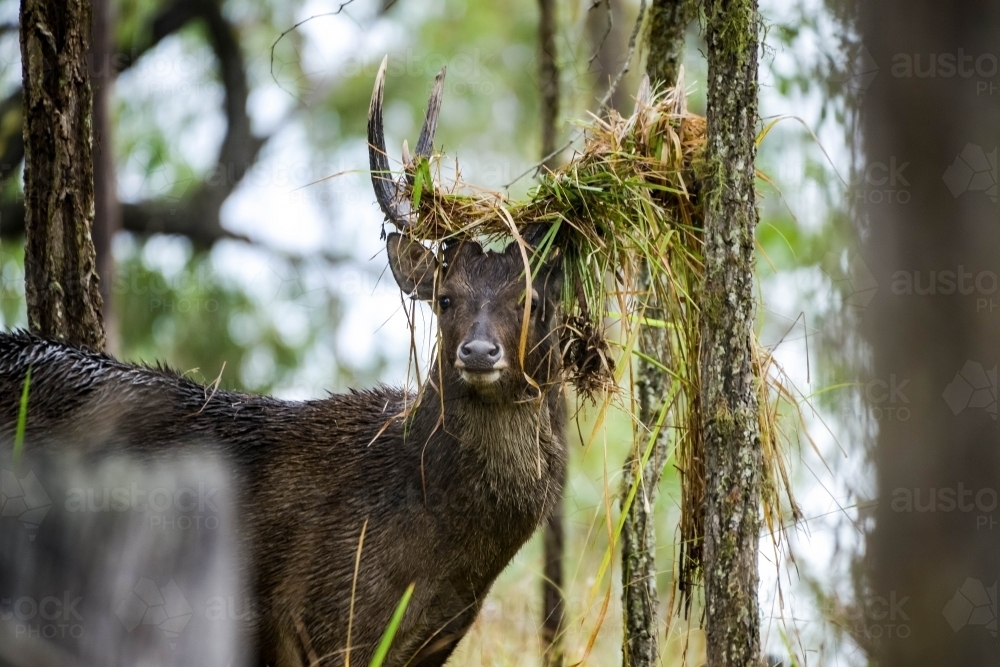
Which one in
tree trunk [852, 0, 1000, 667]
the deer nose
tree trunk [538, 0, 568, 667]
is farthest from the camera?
tree trunk [538, 0, 568, 667]

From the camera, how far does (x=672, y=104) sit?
5.12 metres

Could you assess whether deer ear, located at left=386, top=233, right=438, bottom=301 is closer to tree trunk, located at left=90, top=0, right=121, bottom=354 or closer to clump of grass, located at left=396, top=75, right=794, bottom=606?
clump of grass, located at left=396, top=75, right=794, bottom=606

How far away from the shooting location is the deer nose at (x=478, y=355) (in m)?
4.74

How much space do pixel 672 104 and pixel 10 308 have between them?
27.5ft

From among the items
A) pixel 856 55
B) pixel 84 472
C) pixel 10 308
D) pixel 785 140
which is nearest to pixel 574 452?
pixel 785 140

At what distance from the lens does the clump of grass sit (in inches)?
193

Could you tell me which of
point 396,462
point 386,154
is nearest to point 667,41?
point 386,154

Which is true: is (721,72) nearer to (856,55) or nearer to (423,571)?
(856,55)

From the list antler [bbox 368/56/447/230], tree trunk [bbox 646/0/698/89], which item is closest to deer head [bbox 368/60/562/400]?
antler [bbox 368/56/447/230]

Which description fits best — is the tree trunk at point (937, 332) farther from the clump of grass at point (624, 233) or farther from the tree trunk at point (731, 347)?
the clump of grass at point (624, 233)

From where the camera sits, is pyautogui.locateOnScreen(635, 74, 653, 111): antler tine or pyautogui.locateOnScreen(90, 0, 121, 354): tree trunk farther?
pyautogui.locateOnScreen(90, 0, 121, 354): tree trunk

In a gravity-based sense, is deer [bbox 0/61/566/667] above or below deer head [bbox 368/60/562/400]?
below

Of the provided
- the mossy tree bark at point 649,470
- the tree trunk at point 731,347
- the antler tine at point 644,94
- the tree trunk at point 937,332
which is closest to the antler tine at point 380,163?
the antler tine at point 644,94

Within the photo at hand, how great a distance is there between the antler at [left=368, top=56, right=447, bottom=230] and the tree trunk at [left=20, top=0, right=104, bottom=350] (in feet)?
7.04
